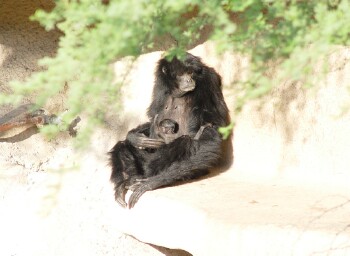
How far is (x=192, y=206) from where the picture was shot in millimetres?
4582

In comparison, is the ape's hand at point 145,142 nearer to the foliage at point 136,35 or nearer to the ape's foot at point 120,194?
the ape's foot at point 120,194

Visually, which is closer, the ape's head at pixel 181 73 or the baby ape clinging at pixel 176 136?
the baby ape clinging at pixel 176 136

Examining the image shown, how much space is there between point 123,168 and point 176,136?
0.52 meters

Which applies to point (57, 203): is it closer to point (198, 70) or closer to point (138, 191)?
point (138, 191)

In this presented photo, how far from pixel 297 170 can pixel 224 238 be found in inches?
49.1

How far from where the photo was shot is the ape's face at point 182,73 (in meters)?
5.52

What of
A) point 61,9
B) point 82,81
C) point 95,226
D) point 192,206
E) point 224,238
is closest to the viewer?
point 82,81

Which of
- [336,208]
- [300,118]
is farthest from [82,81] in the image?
[300,118]

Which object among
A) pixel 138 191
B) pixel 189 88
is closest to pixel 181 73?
pixel 189 88

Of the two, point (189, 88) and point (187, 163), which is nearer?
point (187, 163)

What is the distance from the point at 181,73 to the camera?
5598 millimetres

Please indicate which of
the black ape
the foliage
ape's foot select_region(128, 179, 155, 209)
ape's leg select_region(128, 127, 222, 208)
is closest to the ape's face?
the black ape

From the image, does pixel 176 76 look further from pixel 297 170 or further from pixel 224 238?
pixel 224 238

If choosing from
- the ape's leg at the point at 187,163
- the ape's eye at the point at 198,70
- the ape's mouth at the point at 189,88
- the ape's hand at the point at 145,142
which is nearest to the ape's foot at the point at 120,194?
the ape's leg at the point at 187,163
